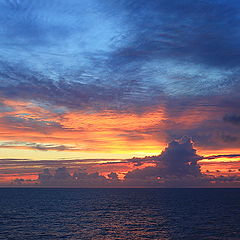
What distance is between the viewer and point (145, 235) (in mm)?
76562

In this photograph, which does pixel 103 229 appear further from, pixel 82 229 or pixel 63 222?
pixel 63 222

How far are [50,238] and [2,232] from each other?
18.1 metres

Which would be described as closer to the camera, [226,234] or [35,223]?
[226,234]

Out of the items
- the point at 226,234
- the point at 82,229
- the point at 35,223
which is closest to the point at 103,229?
the point at 82,229

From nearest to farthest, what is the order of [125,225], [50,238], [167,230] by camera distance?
1. [50,238]
2. [167,230]
3. [125,225]

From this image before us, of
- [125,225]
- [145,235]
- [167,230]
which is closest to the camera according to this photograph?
[145,235]

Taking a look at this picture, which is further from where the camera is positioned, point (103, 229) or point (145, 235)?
point (103, 229)

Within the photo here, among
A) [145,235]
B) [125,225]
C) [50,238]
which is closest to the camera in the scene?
[50,238]

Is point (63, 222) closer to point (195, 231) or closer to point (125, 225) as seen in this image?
point (125, 225)

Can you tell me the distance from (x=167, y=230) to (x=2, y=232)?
46.2 metres

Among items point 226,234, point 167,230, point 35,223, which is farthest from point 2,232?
point 226,234

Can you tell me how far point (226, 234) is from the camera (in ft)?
250

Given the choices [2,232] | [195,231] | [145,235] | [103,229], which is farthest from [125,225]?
[2,232]

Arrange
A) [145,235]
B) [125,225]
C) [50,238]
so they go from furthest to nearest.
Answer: [125,225], [145,235], [50,238]
